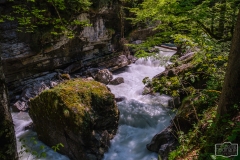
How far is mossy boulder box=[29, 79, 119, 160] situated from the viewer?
5348 mm

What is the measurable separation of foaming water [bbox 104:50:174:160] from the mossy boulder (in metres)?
0.58

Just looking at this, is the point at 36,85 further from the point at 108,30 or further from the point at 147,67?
the point at 147,67

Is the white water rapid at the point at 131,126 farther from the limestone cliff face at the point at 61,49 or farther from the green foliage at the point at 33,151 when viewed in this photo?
the limestone cliff face at the point at 61,49

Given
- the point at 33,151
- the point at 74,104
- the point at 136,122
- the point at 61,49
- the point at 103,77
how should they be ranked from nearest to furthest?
1. the point at 33,151
2. the point at 74,104
3. the point at 136,122
4. the point at 61,49
5. the point at 103,77

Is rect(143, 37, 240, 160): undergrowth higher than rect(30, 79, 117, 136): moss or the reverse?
higher

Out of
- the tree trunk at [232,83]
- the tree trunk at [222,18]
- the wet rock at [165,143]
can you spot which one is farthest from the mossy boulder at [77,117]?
the tree trunk at [232,83]

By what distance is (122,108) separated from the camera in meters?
8.36

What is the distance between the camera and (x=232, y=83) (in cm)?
258

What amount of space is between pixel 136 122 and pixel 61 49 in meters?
6.12

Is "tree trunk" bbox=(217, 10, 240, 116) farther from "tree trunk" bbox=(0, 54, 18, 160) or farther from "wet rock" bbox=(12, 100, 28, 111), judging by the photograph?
"wet rock" bbox=(12, 100, 28, 111)

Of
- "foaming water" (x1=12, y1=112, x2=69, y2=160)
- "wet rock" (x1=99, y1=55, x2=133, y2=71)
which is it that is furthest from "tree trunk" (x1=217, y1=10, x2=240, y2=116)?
"wet rock" (x1=99, y1=55, x2=133, y2=71)

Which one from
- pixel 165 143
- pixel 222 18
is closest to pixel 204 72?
pixel 222 18

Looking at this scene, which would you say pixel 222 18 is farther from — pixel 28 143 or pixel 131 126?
pixel 28 143

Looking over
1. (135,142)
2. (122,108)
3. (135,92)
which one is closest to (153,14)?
(135,142)
